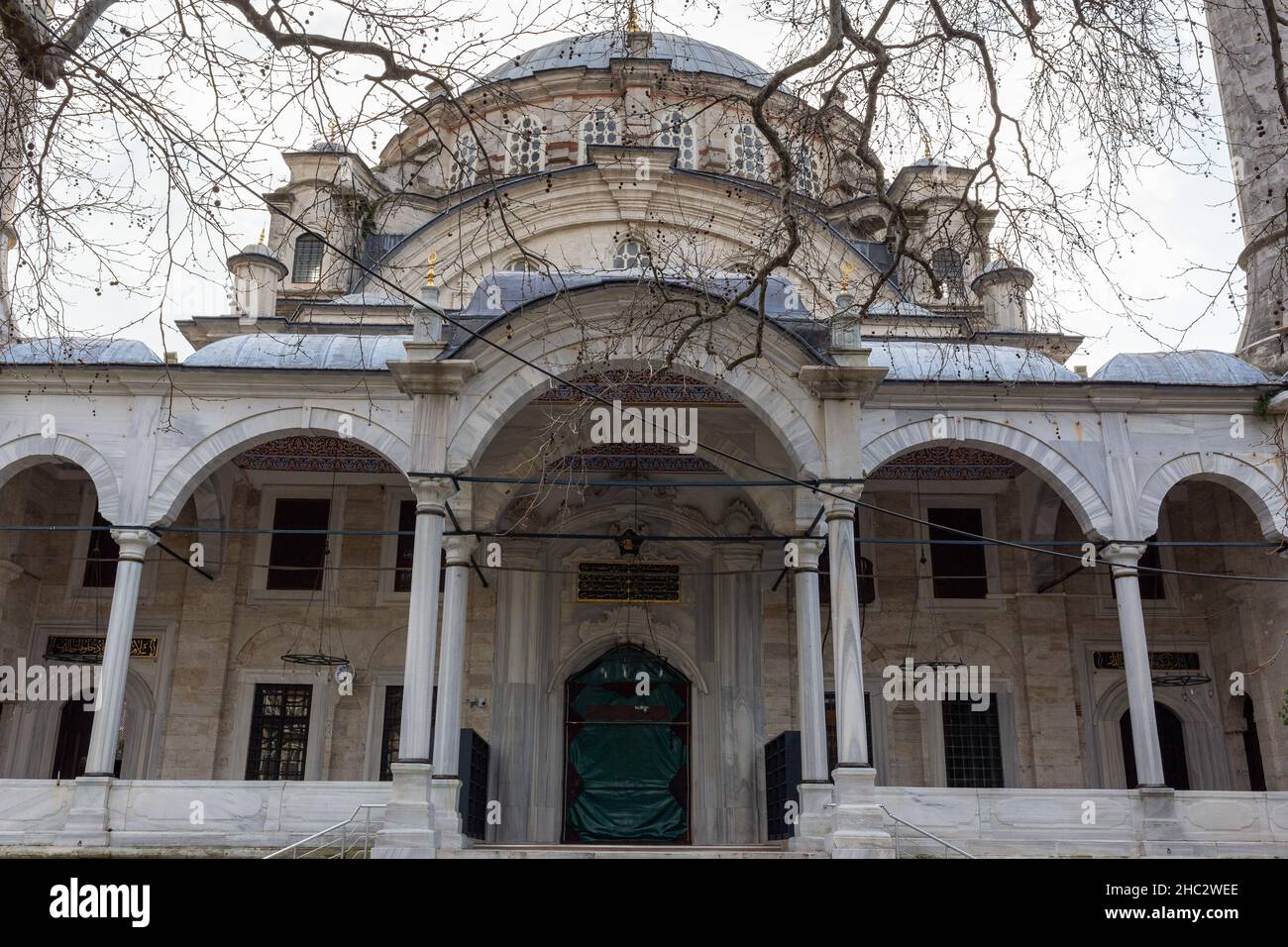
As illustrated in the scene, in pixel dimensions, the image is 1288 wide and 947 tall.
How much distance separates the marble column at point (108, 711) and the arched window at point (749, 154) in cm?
1202

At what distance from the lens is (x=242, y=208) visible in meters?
6.09

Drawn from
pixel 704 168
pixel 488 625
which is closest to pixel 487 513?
pixel 488 625

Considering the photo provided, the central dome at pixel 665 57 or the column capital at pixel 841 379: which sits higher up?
the central dome at pixel 665 57

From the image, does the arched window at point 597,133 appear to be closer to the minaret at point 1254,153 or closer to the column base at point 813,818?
the minaret at point 1254,153

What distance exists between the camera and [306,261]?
20.2 metres

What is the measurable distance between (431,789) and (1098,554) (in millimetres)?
7414

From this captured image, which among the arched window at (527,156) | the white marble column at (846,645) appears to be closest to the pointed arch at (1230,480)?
the white marble column at (846,645)

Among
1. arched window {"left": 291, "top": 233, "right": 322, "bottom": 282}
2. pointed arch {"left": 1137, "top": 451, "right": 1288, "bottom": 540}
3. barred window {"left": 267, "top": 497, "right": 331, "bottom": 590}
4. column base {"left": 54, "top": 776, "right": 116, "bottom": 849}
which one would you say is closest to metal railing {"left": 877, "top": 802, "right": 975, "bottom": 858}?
pointed arch {"left": 1137, "top": 451, "right": 1288, "bottom": 540}

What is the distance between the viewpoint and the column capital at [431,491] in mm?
11273

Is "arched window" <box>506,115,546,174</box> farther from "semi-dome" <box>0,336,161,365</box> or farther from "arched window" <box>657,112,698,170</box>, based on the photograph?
"semi-dome" <box>0,336,161,365</box>

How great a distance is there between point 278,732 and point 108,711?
12.6 feet

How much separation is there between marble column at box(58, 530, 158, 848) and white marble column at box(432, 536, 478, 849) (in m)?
3.13
